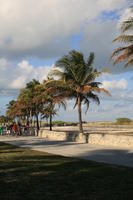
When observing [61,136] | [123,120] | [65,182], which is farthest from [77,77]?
[123,120]

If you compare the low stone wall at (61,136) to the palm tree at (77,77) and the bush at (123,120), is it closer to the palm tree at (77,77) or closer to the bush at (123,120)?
the palm tree at (77,77)

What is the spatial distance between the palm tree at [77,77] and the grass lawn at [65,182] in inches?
601

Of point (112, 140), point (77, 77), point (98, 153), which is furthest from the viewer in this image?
point (77, 77)

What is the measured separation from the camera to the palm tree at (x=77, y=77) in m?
26.9

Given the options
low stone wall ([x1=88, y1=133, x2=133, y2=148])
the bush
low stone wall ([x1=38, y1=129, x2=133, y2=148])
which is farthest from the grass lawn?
the bush

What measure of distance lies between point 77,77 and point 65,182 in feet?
62.0

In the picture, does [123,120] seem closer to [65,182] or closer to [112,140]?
[112,140]

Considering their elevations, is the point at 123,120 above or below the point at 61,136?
above

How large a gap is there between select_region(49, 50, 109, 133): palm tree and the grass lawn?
1527 cm

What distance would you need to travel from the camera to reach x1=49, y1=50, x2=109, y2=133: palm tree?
26.9 meters

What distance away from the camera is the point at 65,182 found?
27.6 feet

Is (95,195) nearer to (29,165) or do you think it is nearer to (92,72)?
(29,165)

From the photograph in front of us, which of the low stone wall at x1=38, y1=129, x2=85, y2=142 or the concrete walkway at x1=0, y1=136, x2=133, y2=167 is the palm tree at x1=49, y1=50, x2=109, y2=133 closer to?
the low stone wall at x1=38, y1=129, x2=85, y2=142

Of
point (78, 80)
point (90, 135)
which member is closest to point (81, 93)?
point (78, 80)
